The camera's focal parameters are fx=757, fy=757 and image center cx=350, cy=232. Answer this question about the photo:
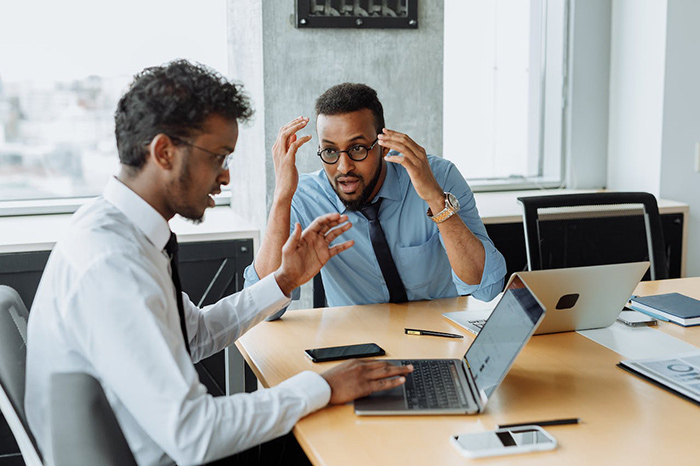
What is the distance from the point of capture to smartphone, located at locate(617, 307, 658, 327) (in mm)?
1883

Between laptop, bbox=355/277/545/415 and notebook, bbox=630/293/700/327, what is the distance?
630mm

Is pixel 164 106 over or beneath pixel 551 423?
over

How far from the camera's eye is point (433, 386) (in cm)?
147

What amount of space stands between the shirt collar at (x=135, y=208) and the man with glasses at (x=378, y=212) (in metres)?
0.71

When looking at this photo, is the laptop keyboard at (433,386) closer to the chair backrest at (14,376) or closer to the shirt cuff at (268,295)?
the shirt cuff at (268,295)

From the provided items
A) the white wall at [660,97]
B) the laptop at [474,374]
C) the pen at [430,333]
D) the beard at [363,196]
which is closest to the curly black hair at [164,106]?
the laptop at [474,374]

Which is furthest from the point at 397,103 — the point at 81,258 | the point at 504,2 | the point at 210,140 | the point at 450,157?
the point at 81,258

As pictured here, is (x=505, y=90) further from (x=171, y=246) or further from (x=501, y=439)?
(x=501, y=439)

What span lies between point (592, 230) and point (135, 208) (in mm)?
1504

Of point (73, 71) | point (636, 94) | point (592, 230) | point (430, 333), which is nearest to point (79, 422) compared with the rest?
point (430, 333)

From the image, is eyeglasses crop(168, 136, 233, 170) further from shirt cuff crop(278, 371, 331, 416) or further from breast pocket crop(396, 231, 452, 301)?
breast pocket crop(396, 231, 452, 301)

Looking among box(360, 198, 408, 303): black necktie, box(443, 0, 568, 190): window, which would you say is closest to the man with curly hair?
box(360, 198, 408, 303): black necktie

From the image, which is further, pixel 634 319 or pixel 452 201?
pixel 452 201

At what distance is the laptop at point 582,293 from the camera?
1668 millimetres
